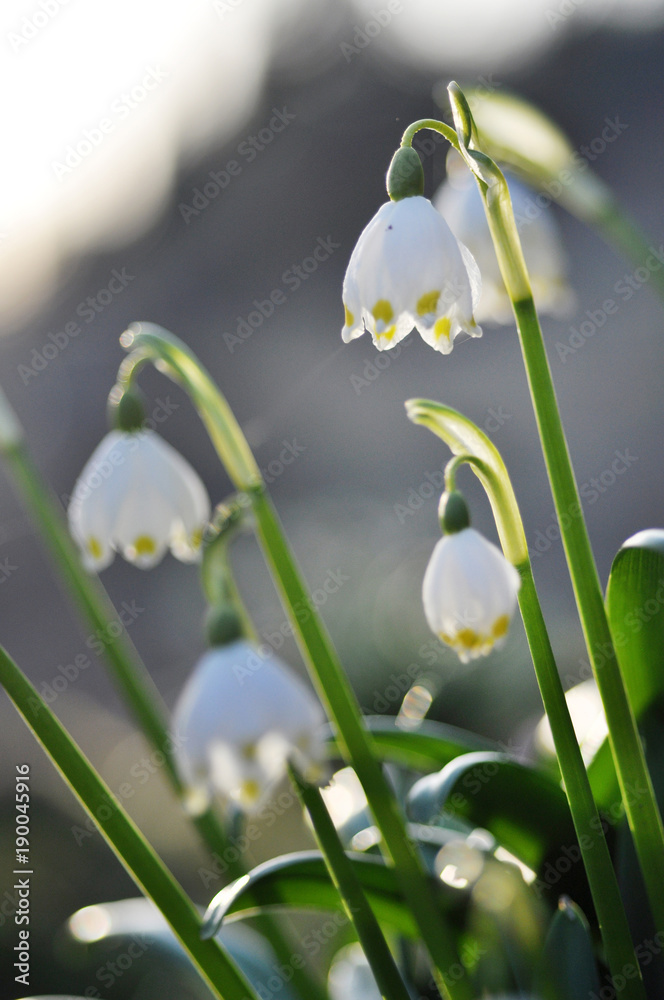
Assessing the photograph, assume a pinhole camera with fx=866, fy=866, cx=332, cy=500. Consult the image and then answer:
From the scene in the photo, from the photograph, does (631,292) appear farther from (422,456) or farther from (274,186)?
(274,186)

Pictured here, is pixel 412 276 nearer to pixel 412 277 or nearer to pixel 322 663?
pixel 412 277

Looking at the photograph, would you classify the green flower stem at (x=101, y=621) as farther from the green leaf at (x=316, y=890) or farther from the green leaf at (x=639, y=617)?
the green leaf at (x=639, y=617)

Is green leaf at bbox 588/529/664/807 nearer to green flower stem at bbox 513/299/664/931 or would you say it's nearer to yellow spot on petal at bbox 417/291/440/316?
green flower stem at bbox 513/299/664/931
